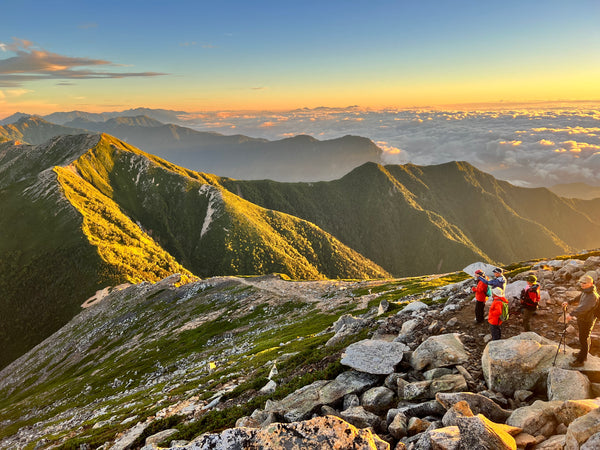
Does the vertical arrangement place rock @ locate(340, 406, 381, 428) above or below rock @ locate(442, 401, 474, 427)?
below

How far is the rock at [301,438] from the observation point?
29.6 feet

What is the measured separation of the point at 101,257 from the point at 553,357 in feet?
651

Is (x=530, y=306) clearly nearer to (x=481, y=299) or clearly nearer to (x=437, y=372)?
(x=481, y=299)

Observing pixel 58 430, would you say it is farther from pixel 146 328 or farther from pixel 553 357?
pixel 553 357

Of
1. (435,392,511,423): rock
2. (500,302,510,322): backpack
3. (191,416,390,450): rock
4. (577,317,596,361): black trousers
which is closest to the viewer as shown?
(191,416,390,450): rock

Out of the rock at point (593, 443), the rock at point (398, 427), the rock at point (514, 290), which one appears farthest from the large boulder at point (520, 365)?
the rock at point (514, 290)

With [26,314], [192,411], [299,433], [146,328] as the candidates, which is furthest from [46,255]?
[299,433]

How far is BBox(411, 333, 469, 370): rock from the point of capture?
15359mm

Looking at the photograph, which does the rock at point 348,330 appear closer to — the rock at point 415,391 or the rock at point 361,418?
the rock at point 415,391

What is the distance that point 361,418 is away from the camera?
1223 cm

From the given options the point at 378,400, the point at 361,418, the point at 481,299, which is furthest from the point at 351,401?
the point at 481,299

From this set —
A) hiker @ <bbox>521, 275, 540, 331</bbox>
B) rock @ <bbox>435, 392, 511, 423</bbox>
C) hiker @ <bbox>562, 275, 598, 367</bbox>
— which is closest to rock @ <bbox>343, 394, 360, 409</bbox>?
rock @ <bbox>435, 392, 511, 423</bbox>

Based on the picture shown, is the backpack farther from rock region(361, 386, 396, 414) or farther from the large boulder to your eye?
rock region(361, 386, 396, 414)

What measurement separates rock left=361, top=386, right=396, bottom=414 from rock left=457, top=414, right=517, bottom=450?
5.21 m
